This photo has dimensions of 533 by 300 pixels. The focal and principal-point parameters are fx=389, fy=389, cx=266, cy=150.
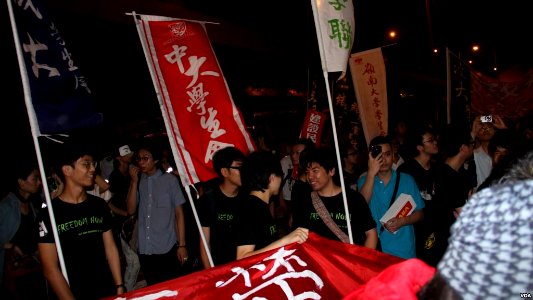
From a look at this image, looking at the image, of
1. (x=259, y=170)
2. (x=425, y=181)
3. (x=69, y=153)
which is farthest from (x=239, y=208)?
(x=425, y=181)

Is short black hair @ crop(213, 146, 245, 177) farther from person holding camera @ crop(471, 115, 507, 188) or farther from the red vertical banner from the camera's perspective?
the red vertical banner

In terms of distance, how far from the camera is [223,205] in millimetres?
3961

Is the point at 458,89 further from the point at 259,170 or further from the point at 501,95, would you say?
the point at 259,170

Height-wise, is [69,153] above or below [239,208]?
above

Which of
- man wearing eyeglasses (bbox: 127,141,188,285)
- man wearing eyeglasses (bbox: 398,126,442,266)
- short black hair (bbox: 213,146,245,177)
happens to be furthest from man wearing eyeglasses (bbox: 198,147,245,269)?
man wearing eyeglasses (bbox: 398,126,442,266)

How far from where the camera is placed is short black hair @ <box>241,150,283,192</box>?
317 cm

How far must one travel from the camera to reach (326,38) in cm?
342

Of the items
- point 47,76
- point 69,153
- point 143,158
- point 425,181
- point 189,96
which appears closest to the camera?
point 47,76

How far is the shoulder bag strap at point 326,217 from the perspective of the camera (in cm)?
339

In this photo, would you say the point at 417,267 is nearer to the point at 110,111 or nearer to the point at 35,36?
the point at 35,36

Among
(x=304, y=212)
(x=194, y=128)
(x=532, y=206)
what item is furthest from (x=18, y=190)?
(x=532, y=206)

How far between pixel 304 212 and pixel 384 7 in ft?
41.9

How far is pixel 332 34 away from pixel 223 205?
196 cm

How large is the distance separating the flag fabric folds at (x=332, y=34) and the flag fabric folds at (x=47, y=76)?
211 centimetres
